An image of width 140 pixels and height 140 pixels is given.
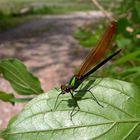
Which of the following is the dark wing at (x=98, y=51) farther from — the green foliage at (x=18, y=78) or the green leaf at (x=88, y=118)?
the green leaf at (x=88, y=118)

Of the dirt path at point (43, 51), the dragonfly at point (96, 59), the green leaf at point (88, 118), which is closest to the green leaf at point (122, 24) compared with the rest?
the dragonfly at point (96, 59)

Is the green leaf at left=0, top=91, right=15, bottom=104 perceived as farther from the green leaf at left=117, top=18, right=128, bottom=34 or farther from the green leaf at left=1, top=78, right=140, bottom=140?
the green leaf at left=117, top=18, right=128, bottom=34

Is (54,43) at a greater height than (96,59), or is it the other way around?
(96,59)

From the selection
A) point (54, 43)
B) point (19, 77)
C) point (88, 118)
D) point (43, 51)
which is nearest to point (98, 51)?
point (19, 77)

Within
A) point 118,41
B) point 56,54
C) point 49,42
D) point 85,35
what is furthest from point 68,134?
point 49,42

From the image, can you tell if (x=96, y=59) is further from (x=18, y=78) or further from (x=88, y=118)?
(x=88, y=118)

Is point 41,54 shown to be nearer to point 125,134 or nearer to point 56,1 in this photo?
point 125,134

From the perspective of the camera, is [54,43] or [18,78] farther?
[54,43]

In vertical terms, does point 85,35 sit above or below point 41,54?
above
